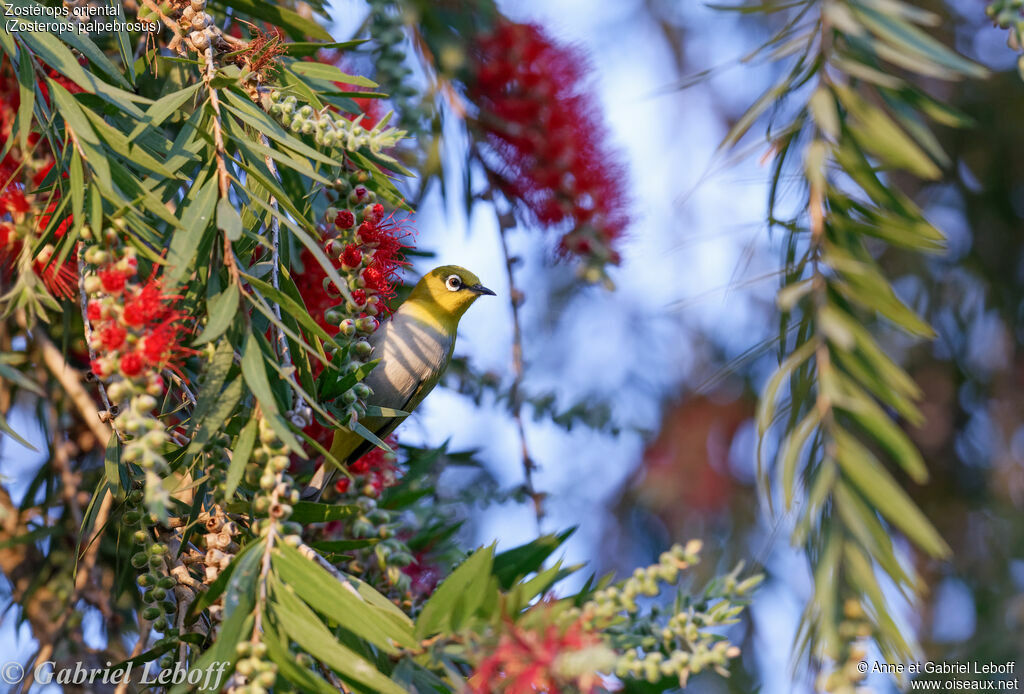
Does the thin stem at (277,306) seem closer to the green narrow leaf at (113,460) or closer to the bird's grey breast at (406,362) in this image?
the green narrow leaf at (113,460)

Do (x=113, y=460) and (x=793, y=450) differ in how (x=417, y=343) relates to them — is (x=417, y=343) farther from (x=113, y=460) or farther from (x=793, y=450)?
(x=793, y=450)

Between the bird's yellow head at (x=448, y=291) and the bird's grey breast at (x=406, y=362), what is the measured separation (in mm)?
129

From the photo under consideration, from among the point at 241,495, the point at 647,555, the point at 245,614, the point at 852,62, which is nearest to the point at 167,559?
the point at 241,495

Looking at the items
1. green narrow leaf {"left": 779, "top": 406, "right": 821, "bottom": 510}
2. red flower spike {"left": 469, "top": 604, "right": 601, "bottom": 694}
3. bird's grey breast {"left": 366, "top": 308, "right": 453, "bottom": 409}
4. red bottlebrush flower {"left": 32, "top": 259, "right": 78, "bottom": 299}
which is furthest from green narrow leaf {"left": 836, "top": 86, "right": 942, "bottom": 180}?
bird's grey breast {"left": 366, "top": 308, "right": 453, "bottom": 409}

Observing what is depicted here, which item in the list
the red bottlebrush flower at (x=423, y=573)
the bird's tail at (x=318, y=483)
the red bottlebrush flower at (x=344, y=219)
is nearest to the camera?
the red bottlebrush flower at (x=344, y=219)

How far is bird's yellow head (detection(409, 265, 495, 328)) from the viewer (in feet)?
10.1

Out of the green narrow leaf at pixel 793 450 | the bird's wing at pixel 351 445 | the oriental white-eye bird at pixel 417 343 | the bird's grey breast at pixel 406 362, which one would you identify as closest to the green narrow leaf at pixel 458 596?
the green narrow leaf at pixel 793 450

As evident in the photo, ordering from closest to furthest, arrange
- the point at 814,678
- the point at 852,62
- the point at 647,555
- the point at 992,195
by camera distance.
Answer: the point at 814,678, the point at 852,62, the point at 992,195, the point at 647,555

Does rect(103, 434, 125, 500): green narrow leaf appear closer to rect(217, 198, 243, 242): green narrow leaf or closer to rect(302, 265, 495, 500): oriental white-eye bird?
rect(217, 198, 243, 242): green narrow leaf

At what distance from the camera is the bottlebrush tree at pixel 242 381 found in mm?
1229

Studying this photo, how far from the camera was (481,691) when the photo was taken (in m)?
1.23

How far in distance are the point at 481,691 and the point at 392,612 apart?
0.83 feet

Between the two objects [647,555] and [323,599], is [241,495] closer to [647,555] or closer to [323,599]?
[323,599]

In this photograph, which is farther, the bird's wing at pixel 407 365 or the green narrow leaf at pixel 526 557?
the bird's wing at pixel 407 365
